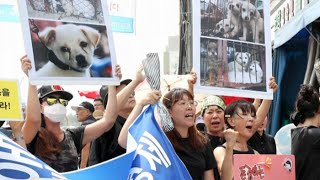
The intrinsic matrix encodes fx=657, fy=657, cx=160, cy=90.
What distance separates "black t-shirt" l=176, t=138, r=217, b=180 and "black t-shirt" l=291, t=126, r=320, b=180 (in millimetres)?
744

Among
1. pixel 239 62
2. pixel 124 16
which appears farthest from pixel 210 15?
pixel 124 16

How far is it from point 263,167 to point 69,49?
5.05 feet

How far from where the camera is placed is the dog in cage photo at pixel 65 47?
3.86m

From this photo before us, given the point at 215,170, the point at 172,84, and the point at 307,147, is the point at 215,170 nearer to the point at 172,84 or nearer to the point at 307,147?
the point at 307,147

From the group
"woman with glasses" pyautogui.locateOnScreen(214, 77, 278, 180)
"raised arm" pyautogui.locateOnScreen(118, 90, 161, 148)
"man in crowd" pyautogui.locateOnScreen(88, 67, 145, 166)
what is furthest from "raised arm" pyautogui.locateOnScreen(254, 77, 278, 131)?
"raised arm" pyautogui.locateOnScreen(118, 90, 161, 148)

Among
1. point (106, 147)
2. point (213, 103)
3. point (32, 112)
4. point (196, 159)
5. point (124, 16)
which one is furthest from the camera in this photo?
point (124, 16)

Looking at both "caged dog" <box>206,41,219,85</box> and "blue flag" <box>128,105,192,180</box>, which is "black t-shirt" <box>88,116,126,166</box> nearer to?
"blue flag" <box>128,105,192,180</box>

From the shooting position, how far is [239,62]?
448 cm

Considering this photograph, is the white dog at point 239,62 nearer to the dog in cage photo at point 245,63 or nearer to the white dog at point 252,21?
the dog in cage photo at point 245,63

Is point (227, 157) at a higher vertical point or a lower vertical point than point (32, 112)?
lower

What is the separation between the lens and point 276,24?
952cm

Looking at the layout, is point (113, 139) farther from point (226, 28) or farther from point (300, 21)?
point (300, 21)

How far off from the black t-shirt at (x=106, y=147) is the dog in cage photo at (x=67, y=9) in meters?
0.85

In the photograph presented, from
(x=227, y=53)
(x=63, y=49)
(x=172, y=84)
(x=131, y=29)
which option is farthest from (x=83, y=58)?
(x=131, y=29)
